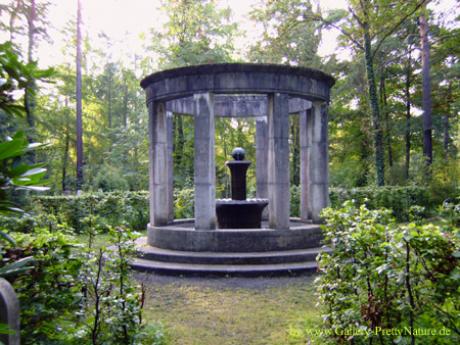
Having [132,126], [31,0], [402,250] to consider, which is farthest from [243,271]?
[132,126]

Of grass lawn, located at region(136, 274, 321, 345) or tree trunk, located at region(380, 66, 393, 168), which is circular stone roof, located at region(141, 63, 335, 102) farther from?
tree trunk, located at region(380, 66, 393, 168)

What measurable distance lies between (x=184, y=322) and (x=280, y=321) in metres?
1.36

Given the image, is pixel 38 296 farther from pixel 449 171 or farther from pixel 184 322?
pixel 449 171

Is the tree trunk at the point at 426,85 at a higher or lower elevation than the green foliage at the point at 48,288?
higher

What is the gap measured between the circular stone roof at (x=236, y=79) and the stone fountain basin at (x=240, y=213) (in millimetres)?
3096

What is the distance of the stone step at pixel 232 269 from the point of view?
25.9 feet

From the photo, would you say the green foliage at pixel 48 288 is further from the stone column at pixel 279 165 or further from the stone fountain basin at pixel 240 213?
the stone fountain basin at pixel 240 213

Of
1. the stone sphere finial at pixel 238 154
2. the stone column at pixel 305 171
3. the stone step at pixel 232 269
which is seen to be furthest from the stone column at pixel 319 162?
the stone step at pixel 232 269

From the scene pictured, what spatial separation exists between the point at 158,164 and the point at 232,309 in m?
5.63

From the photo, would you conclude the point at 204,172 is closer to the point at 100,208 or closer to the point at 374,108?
the point at 100,208

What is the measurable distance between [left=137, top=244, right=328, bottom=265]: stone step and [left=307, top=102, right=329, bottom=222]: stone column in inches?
77.8

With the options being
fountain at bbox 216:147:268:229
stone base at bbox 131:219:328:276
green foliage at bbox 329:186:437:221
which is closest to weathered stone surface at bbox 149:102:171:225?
stone base at bbox 131:219:328:276

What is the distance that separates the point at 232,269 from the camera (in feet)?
26.2

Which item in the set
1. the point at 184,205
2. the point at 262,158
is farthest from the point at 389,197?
the point at 184,205
